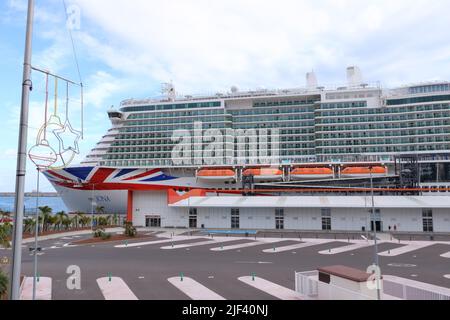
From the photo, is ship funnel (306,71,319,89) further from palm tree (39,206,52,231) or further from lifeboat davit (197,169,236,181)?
palm tree (39,206,52,231)

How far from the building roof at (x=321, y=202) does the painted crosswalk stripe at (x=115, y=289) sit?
29009 millimetres

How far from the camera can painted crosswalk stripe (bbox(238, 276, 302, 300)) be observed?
15.5 m

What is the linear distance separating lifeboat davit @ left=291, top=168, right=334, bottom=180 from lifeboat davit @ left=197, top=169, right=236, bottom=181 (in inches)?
409

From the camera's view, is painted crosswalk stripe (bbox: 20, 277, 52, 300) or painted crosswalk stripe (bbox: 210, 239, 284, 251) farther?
painted crosswalk stripe (bbox: 210, 239, 284, 251)

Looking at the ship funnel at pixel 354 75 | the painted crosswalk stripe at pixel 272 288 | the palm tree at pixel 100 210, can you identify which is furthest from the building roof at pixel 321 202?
the ship funnel at pixel 354 75

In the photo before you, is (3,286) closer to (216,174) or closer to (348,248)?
(348,248)

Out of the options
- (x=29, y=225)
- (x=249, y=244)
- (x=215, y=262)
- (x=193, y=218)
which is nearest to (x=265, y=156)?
(x=193, y=218)

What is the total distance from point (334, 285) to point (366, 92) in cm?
5734

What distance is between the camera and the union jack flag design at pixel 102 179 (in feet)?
185

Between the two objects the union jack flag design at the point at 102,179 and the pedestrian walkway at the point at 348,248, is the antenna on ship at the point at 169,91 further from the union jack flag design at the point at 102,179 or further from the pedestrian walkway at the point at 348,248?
the pedestrian walkway at the point at 348,248

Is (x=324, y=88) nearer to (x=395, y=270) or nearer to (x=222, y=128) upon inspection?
(x=222, y=128)

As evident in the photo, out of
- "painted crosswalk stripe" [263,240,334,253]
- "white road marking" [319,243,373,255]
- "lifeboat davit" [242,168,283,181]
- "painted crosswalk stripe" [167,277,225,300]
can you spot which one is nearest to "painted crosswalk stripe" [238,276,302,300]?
"painted crosswalk stripe" [167,277,225,300]
